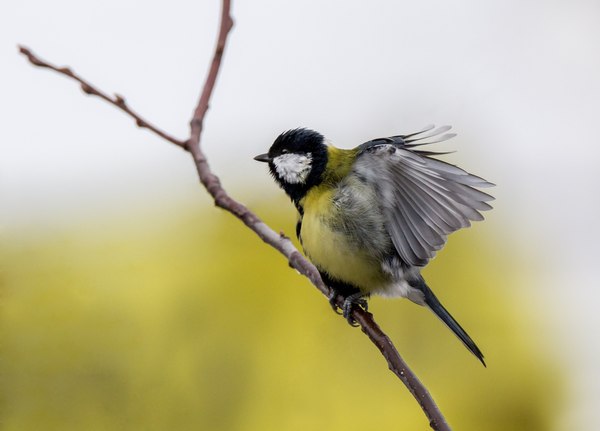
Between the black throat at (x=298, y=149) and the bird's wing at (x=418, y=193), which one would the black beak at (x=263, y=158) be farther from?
the bird's wing at (x=418, y=193)

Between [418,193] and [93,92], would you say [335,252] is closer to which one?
[418,193]

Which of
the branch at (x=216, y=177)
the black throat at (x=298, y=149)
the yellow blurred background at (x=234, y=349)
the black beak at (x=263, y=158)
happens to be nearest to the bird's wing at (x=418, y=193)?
the black throat at (x=298, y=149)

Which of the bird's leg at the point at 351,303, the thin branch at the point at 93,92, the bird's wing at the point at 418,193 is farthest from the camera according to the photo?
the bird's leg at the point at 351,303

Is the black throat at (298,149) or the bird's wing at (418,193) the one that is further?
the black throat at (298,149)

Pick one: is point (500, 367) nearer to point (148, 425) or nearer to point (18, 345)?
point (148, 425)

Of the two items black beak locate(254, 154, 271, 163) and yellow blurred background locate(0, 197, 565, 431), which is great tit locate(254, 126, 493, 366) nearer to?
black beak locate(254, 154, 271, 163)

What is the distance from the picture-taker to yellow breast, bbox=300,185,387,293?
2.17 m

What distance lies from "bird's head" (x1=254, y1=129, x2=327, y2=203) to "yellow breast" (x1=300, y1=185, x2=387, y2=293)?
95 millimetres

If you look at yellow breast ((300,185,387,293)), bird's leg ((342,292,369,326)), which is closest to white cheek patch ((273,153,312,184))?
yellow breast ((300,185,387,293))

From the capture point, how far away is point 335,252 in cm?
217

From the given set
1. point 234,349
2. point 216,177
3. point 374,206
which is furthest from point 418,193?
point 234,349

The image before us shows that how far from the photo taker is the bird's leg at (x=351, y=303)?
2.09 m

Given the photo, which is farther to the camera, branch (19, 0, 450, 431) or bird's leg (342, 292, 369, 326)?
bird's leg (342, 292, 369, 326)

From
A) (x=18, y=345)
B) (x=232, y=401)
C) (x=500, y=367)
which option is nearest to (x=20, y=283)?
(x=18, y=345)
